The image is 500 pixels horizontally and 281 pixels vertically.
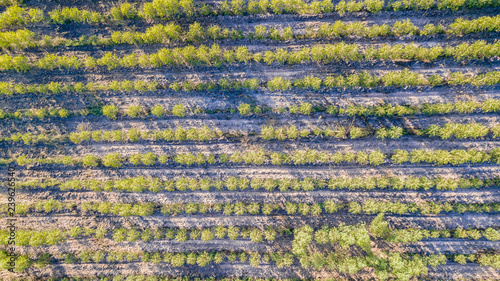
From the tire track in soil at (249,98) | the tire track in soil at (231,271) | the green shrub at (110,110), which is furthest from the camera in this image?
the green shrub at (110,110)

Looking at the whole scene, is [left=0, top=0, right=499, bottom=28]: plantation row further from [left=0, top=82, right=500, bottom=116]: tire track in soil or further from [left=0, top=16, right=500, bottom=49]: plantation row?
[left=0, top=82, right=500, bottom=116]: tire track in soil

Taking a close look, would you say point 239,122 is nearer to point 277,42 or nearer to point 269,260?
point 277,42

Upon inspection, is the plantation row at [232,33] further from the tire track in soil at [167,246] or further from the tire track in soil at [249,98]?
the tire track in soil at [167,246]

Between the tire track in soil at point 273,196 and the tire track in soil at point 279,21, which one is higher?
the tire track in soil at point 279,21

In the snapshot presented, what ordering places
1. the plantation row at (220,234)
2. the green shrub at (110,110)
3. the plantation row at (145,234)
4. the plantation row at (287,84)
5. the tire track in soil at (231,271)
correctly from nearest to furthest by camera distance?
1. the plantation row at (220,234)
2. the plantation row at (287,84)
3. the tire track in soil at (231,271)
4. the plantation row at (145,234)
5. the green shrub at (110,110)

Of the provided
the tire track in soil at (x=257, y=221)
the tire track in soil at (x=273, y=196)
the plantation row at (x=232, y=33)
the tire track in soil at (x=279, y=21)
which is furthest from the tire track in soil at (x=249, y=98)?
the tire track in soil at (x=257, y=221)

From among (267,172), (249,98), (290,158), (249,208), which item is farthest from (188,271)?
(249,98)

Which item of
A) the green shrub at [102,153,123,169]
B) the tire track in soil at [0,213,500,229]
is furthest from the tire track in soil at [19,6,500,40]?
the tire track in soil at [0,213,500,229]
